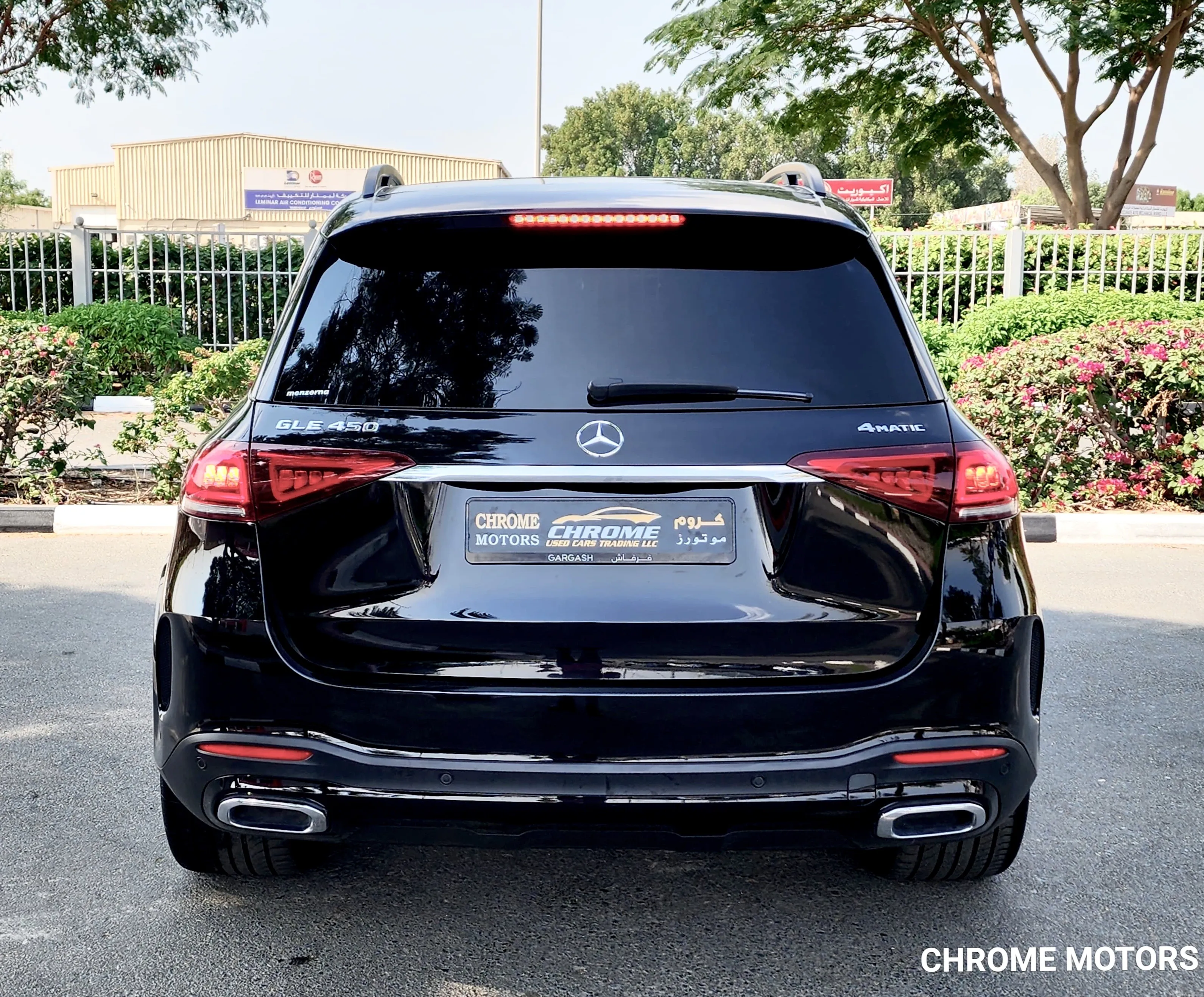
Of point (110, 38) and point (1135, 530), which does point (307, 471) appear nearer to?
point (1135, 530)

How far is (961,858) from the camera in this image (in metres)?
3.23

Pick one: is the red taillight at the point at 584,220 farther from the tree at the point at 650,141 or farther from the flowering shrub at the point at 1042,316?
the tree at the point at 650,141

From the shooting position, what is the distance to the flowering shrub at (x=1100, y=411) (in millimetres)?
8859

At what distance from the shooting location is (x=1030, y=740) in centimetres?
273

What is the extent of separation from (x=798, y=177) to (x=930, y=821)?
1.90m

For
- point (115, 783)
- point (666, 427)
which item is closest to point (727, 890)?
point (666, 427)

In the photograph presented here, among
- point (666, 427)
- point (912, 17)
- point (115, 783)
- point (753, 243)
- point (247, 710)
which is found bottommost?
point (115, 783)

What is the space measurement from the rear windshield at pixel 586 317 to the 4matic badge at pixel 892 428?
0.19 ft

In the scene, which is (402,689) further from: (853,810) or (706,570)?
(853,810)

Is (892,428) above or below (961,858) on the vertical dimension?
above

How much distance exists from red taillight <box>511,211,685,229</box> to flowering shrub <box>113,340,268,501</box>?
648cm

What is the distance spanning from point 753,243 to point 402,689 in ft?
3.92

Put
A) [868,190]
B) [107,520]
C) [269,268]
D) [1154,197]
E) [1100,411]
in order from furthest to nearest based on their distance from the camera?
1. [1154,197]
2. [868,190]
3. [269,268]
4. [1100,411]
5. [107,520]

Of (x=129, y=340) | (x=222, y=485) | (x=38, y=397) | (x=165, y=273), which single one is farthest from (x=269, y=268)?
(x=222, y=485)
